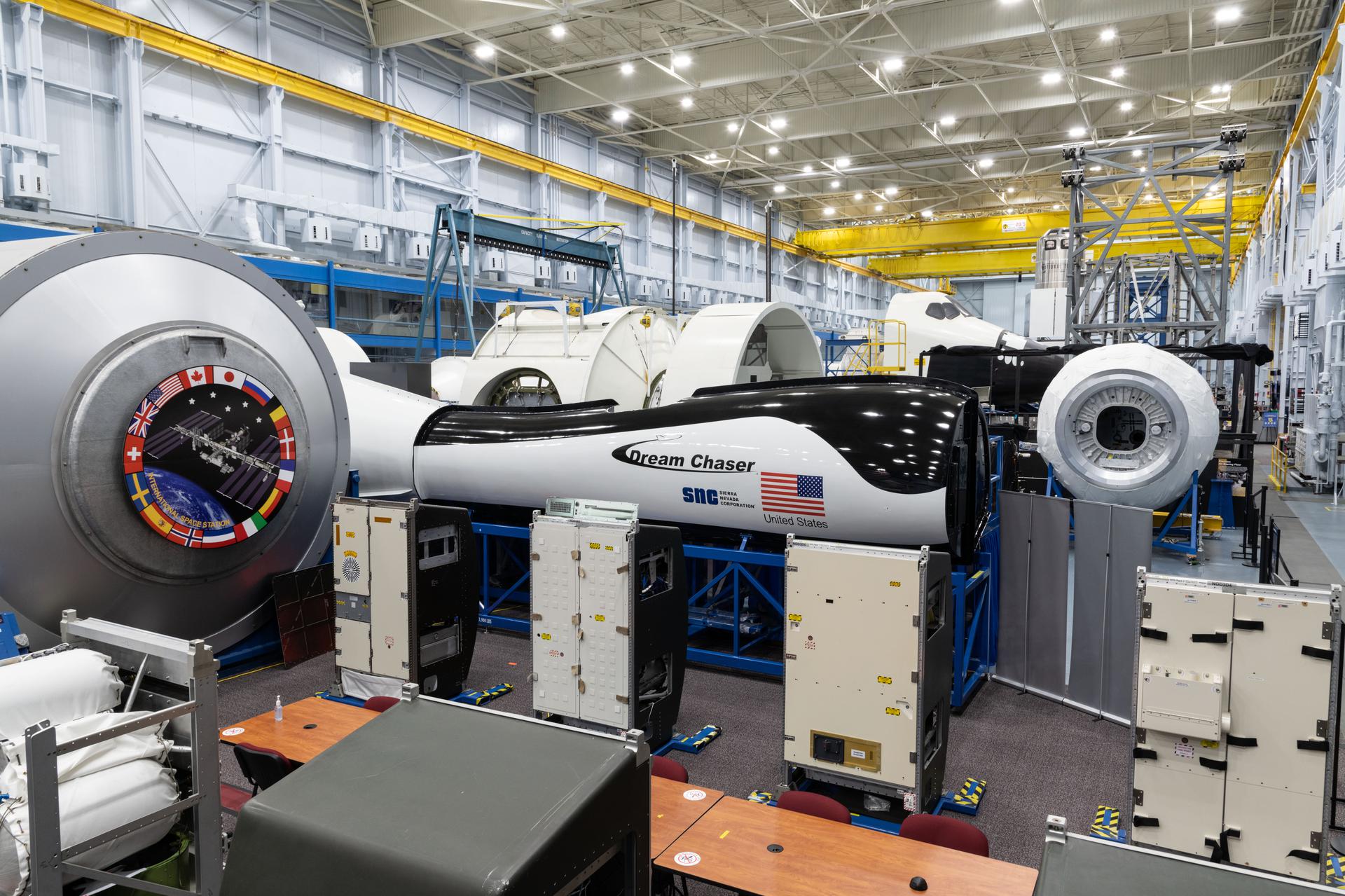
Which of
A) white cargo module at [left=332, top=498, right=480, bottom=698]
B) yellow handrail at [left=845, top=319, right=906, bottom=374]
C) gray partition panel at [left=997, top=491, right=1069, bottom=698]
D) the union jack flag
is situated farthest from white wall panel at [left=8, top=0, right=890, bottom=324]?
gray partition panel at [left=997, top=491, right=1069, bottom=698]

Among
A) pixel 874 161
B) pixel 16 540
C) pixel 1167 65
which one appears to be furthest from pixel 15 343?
pixel 874 161

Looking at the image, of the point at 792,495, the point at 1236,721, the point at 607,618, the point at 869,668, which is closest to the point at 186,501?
the point at 607,618

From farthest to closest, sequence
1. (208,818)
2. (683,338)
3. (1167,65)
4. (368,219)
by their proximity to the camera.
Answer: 1. (1167,65)
2. (368,219)
3. (683,338)
4. (208,818)

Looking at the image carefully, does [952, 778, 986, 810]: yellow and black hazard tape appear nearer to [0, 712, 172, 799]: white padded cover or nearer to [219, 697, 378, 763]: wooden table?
[219, 697, 378, 763]: wooden table

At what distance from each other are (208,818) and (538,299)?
1830cm

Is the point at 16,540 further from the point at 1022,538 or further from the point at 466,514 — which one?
the point at 1022,538

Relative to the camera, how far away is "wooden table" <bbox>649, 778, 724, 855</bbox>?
12.9 feet

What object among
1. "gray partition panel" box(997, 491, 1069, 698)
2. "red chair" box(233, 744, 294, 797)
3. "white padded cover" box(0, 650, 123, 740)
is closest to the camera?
"white padded cover" box(0, 650, 123, 740)

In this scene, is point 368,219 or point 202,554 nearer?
point 202,554

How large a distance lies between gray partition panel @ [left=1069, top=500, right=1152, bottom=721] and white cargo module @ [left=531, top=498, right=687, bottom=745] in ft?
11.1

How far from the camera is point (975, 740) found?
6.93 meters

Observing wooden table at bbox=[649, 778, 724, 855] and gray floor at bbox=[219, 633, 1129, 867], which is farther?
gray floor at bbox=[219, 633, 1129, 867]

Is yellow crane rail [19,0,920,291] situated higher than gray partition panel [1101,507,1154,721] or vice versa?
yellow crane rail [19,0,920,291]

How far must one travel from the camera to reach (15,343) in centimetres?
623
